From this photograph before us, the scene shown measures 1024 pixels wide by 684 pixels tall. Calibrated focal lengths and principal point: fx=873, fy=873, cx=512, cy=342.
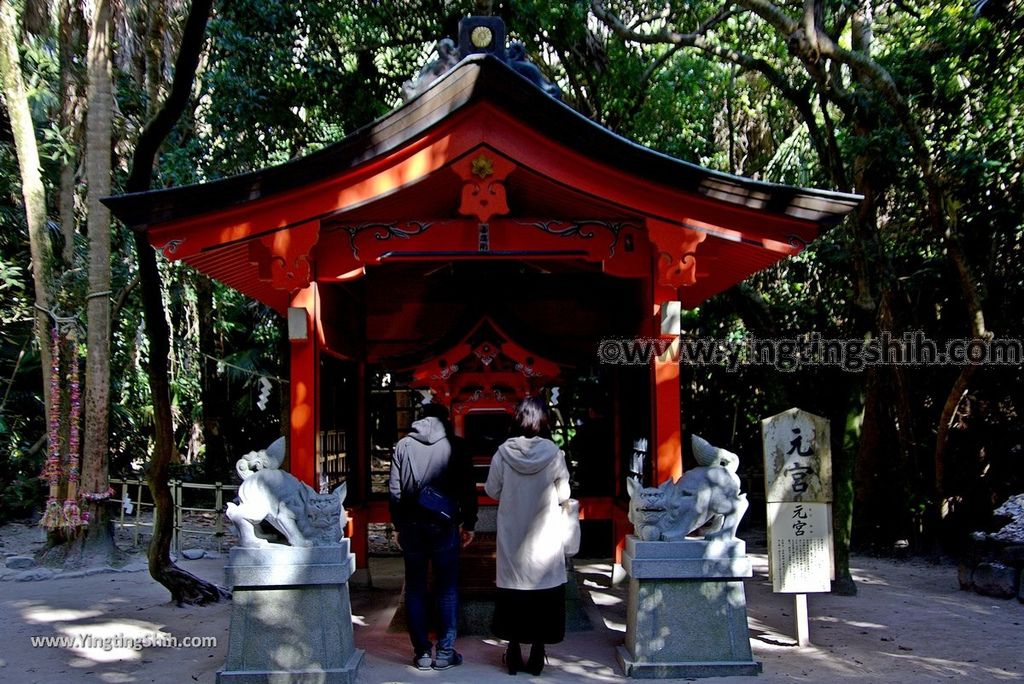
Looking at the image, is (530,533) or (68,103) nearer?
(530,533)

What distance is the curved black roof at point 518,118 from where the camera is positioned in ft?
18.4

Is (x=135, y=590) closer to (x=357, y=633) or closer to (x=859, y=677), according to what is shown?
(x=357, y=633)

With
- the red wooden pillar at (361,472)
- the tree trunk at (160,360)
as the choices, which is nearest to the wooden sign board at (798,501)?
the red wooden pillar at (361,472)

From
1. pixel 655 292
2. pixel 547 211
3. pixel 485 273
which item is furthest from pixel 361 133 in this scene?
pixel 485 273

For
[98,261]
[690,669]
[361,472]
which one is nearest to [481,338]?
[361,472]

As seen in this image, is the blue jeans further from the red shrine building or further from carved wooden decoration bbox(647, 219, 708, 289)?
carved wooden decoration bbox(647, 219, 708, 289)

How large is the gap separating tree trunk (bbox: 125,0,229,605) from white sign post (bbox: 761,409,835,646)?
4.97 metres

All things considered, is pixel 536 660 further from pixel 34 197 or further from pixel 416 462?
pixel 34 197

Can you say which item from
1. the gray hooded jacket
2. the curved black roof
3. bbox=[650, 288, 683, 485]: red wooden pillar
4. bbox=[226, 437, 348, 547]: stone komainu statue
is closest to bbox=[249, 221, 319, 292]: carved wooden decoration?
the curved black roof

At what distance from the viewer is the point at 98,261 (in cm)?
1009

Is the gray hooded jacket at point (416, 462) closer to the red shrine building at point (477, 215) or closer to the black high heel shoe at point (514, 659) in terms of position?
the red shrine building at point (477, 215)

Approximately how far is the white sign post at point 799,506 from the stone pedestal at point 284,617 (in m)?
3.10

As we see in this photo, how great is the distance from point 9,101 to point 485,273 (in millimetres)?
6093

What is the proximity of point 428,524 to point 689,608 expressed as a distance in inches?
67.1
